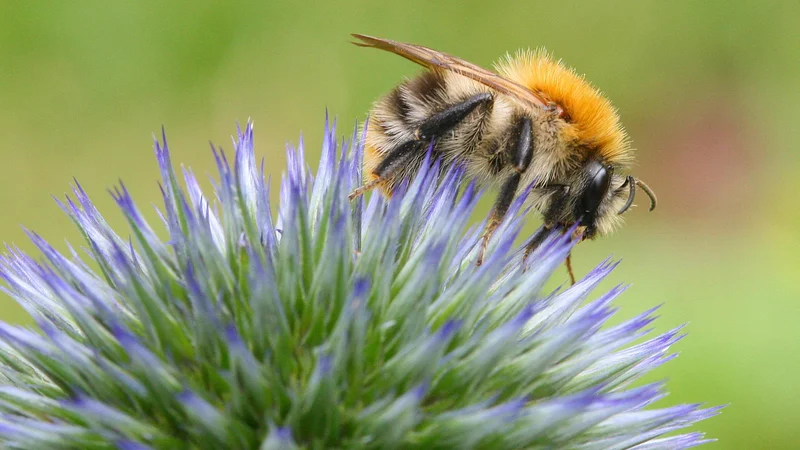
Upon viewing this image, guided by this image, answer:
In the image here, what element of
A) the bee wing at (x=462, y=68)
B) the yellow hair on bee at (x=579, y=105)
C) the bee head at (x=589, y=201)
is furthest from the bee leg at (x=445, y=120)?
the bee head at (x=589, y=201)

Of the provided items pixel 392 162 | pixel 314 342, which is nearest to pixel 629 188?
pixel 392 162

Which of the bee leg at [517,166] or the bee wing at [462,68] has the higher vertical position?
the bee wing at [462,68]

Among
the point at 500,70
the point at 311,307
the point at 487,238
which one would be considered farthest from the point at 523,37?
the point at 311,307

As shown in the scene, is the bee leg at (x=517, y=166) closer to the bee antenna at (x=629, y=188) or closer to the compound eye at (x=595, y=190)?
the compound eye at (x=595, y=190)

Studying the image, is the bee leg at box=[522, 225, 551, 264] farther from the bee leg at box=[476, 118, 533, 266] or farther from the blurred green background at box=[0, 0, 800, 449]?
the blurred green background at box=[0, 0, 800, 449]

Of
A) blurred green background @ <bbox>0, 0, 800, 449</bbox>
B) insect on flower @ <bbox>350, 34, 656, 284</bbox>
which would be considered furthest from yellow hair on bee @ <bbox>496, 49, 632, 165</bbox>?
blurred green background @ <bbox>0, 0, 800, 449</bbox>

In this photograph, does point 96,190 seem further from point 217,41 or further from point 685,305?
point 685,305
